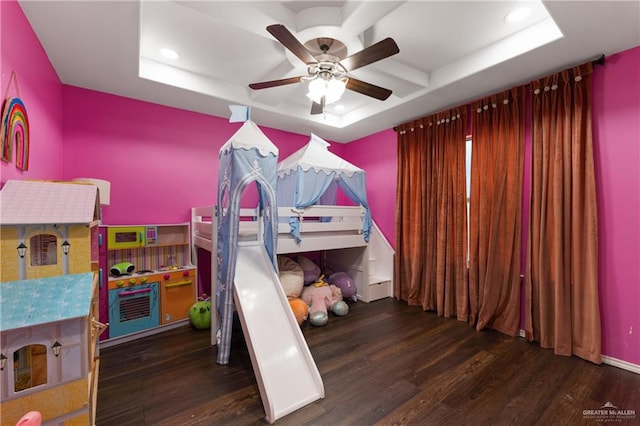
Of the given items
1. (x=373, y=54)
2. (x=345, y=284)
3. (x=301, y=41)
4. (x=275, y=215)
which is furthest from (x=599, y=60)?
(x=345, y=284)

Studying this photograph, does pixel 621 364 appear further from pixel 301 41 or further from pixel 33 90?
pixel 33 90

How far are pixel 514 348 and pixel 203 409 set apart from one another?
2.71 meters

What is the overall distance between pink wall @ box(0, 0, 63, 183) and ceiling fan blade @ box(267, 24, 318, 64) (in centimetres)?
146

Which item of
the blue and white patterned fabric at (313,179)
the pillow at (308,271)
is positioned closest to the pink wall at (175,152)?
the blue and white patterned fabric at (313,179)

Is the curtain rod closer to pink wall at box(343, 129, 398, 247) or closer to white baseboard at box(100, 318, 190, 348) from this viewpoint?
pink wall at box(343, 129, 398, 247)

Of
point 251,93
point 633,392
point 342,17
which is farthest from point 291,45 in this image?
point 633,392

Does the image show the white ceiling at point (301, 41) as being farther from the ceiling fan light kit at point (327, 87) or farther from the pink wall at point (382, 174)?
the pink wall at point (382, 174)

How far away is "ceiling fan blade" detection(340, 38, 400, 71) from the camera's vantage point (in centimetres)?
172

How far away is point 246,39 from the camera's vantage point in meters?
2.41

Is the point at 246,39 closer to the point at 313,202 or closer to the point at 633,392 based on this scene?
the point at 313,202

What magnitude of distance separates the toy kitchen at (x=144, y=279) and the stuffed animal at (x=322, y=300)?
1337mm

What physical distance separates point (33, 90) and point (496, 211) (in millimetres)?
4106

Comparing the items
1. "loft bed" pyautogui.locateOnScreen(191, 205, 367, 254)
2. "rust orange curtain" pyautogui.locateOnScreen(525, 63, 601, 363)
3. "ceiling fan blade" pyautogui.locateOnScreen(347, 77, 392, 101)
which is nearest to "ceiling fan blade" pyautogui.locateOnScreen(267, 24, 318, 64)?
"ceiling fan blade" pyautogui.locateOnScreen(347, 77, 392, 101)

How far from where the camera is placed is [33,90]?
1.96 meters
